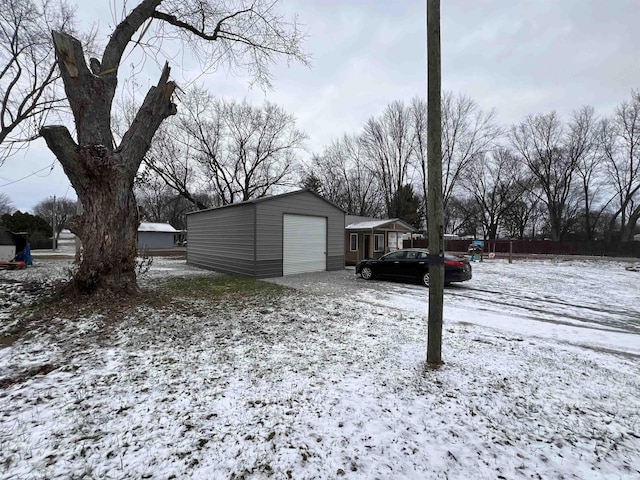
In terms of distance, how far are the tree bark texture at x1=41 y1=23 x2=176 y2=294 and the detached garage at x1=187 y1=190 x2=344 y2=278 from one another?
455 centimetres

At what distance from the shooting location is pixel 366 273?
1196 centimetres

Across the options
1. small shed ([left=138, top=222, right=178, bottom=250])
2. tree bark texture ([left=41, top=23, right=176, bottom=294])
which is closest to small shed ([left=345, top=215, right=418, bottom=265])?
tree bark texture ([left=41, top=23, right=176, bottom=294])

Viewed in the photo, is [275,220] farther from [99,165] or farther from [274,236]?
[99,165]

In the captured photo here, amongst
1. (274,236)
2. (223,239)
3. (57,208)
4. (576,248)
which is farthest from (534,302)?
(57,208)

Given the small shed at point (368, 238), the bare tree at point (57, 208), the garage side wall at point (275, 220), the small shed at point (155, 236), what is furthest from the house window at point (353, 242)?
the bare tree at point (57, 208)

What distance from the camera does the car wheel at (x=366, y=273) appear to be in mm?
11867

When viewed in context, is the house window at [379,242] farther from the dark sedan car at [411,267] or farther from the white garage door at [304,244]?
the dark sedan car at [411,267]

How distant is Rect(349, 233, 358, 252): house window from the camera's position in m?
18.0

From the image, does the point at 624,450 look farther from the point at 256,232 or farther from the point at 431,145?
the point at 256,232

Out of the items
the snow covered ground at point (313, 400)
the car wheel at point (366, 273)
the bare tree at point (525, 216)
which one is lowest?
the snow covered ground at point (313, 400)

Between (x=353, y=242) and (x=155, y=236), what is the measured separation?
1152 inches

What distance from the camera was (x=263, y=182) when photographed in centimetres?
2938

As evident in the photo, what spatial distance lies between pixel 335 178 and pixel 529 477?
117 feet

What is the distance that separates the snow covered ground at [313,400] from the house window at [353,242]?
12189mm
